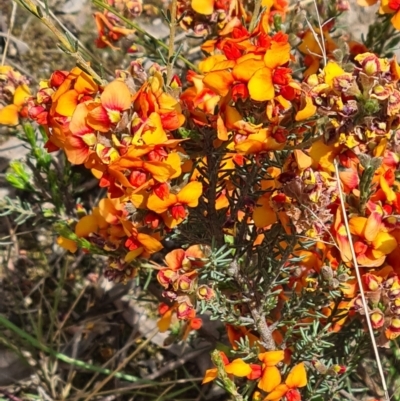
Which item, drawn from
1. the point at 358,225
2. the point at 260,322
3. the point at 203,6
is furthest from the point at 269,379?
the point at 203,6

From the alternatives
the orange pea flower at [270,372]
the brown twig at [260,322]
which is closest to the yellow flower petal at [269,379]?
the orange pea flower at [270,372]

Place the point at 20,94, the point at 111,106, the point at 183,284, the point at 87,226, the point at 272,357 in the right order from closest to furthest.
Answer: the point at 111,106
the point at 183,284
the point at 272,357
the point at 87,226
the point at 20,94

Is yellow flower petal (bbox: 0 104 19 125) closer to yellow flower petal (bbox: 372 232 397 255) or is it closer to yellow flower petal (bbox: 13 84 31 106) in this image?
yellow flower petal (bbox: 13 84 31 106)

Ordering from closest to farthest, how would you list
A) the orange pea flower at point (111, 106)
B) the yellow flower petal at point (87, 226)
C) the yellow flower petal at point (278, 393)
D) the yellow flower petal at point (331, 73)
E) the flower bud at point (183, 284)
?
the orange pea flower at point (111, 106) → the yellow flower petal at point (331, 73) → the flower bud at point (183, 284) → the yellow flower petal at point (278, 393) → the yellow flower petal at point (87, 226)

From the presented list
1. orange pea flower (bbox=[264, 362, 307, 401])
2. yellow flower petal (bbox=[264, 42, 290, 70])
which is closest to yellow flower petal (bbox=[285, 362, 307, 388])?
orange pea flower (bbox=[264, 362, 307, 401])

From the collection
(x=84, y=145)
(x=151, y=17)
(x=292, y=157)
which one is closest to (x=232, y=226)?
(x=292, y=157)

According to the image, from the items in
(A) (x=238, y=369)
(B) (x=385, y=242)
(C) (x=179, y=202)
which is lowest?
(A) (x=238, y=369)

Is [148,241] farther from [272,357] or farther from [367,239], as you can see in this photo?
[367,239]

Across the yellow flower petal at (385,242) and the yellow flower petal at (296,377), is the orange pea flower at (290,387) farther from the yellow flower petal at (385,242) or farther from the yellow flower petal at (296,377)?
the yellow flower petal at (385,242)

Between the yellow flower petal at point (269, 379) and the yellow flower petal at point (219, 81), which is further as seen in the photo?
the yellow flower petal at point (269, 379)

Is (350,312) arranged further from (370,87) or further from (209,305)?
(370,87)
